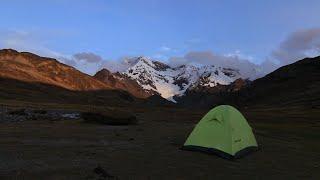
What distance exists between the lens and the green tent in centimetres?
2234

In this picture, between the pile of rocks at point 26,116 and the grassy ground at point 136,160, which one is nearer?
the grassy ground at point 136,160

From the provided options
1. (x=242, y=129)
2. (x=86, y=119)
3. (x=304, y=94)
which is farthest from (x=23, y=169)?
(x=304, y=94)

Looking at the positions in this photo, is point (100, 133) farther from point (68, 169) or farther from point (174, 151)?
point (68, 169)

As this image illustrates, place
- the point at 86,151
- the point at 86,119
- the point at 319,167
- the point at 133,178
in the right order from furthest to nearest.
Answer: the point at 86,119, the point at 86,151, the point at 319,167, the point at 133,178

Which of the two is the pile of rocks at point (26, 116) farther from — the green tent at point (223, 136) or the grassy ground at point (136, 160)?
the green tent at point (223, 136)

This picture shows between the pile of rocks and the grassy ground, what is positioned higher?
the pile of rocks

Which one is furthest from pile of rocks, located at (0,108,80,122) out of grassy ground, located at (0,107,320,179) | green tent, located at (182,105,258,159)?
green tent, located at (182,105,258,159)

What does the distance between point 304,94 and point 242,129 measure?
6031 inches

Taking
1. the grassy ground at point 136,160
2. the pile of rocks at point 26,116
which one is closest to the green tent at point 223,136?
the grassy ground at point 136,160

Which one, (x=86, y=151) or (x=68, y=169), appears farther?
(x=86, y=151)

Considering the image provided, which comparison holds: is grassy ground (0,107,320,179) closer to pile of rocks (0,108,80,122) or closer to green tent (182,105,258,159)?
green tent (182,105,258,159)

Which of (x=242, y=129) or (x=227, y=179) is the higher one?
(x=242, y=129)

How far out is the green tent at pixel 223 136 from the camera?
22344mm

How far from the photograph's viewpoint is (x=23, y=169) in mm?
17422
